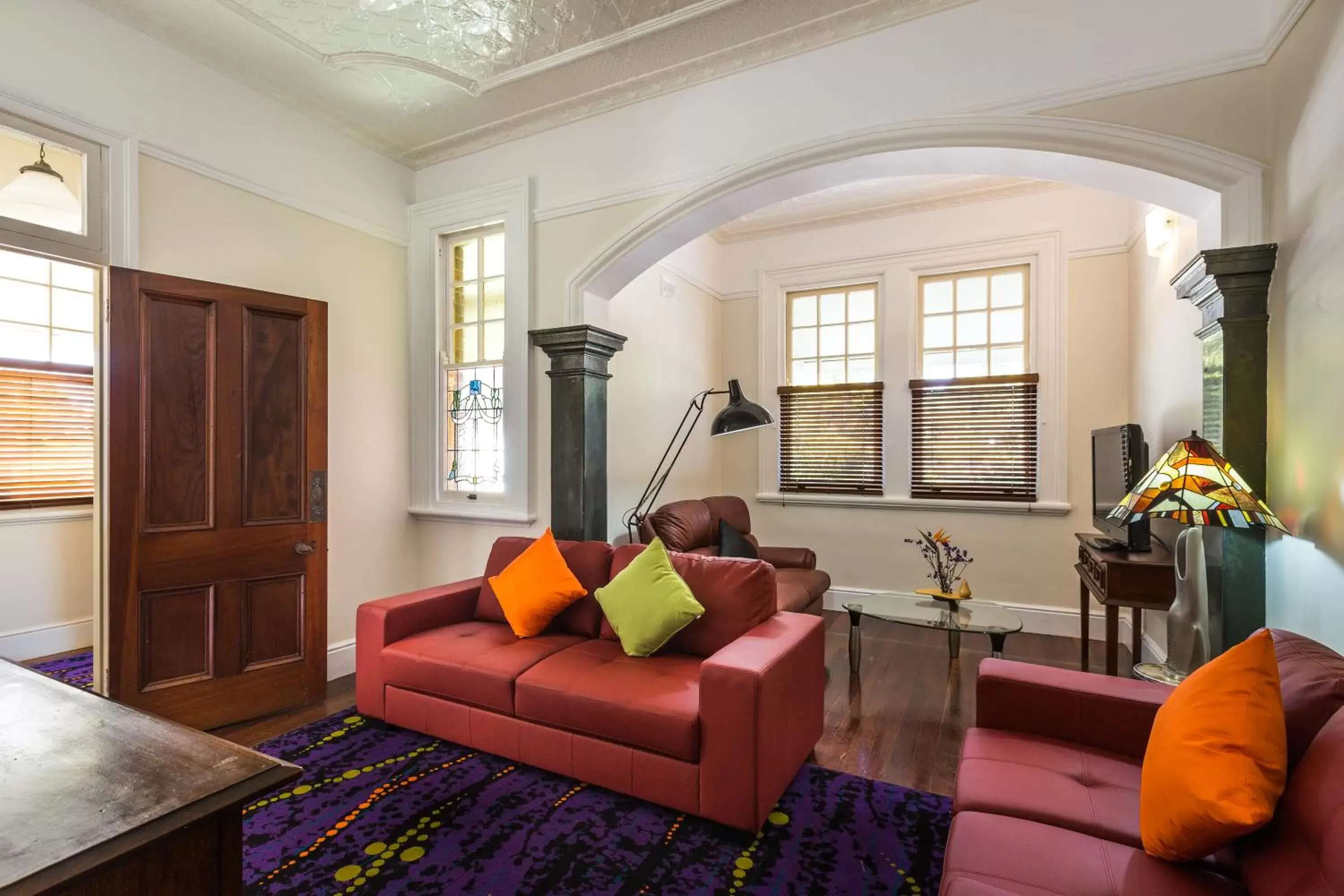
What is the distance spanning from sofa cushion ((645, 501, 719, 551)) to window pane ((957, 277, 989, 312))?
2.48 metres

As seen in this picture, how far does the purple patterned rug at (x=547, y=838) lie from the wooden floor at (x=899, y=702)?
21 cm

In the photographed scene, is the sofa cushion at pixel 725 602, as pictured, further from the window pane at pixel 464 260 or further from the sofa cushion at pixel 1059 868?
the window pane at pixel 464 260

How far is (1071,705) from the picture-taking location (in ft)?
6.12

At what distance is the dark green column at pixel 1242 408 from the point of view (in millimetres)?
2152

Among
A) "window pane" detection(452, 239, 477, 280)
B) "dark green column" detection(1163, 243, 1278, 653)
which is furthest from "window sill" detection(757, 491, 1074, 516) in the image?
"window pane" detection(452, 239, 477, 280)

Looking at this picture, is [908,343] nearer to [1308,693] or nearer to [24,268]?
[1308,693]

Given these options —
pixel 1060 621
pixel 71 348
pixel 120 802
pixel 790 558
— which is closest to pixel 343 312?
pixel 71 348

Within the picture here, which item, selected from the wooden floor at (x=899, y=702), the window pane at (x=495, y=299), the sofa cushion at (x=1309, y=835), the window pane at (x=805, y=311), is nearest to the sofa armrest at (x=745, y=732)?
the wooden floor at (x=899, y=702)

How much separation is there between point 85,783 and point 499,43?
3.13 metres

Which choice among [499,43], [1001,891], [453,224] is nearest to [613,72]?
[499,43]

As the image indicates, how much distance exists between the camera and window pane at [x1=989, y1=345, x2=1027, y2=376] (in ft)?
15.1

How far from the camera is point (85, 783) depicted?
113cm

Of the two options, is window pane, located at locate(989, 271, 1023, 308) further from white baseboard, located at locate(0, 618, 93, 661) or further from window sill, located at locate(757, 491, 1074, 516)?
white baseboard, located at locate(0, 618, 93, 661)

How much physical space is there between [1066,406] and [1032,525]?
864mm
